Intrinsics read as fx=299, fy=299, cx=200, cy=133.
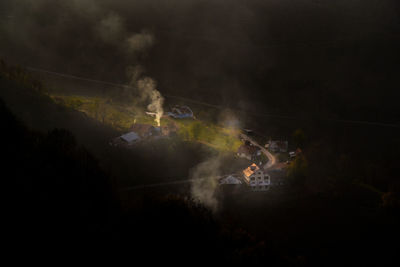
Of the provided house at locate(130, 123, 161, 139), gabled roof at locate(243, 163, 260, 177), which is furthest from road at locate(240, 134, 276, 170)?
house at locate(130, 123, 161, 139)

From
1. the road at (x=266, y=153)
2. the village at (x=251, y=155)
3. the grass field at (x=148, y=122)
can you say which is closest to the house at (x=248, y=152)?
the village at (x=251, y=155)

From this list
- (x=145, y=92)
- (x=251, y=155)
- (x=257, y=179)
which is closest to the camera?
(x=257, y=179)

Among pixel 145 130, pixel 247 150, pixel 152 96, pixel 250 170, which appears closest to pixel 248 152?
pixel 247 150

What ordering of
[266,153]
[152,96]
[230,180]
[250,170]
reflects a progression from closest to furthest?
[230,180], [250,170], [266,153], [152,96]

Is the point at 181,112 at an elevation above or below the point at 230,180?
above

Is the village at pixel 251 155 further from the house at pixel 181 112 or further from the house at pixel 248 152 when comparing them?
the house at pixel 181 112

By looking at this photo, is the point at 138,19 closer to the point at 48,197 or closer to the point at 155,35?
the point at 155,35

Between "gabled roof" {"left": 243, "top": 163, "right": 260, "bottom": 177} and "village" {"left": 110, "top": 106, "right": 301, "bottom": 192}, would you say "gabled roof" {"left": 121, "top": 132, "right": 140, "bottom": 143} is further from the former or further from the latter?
"gabled roof" {"left": 243, "top": 163, "right": 260, "bottom": 177}

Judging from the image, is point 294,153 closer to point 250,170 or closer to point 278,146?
point 278,146
